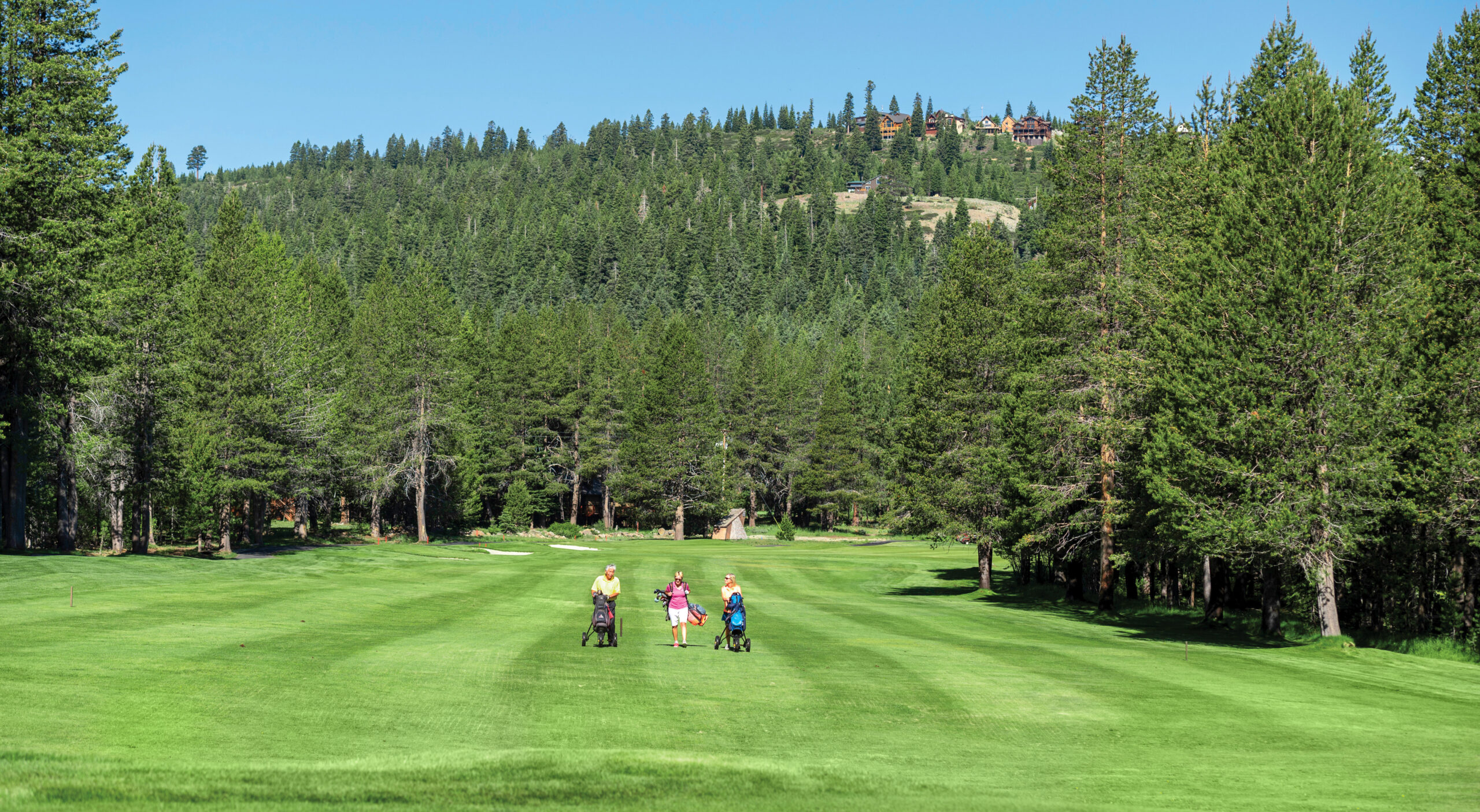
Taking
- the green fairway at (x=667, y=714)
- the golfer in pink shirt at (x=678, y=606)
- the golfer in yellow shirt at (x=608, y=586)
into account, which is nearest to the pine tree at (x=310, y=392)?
the green fairway at (x=667, y=714)

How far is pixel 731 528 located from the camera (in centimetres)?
9319

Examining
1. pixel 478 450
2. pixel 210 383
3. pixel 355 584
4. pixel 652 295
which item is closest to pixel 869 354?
pixel 652 295

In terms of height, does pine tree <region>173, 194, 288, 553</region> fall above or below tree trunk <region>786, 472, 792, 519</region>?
above

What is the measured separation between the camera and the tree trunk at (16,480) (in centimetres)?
4012

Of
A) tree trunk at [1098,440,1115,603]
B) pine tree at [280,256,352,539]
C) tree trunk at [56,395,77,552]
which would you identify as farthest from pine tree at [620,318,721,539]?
tree trunk at [1098,440,1115,603]

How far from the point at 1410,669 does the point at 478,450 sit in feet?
233

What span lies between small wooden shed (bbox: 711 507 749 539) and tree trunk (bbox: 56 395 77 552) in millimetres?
54329

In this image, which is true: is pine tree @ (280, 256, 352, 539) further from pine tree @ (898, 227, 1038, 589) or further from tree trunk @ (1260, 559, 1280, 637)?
tree trunk @ (1260, 559, 1280, 637)

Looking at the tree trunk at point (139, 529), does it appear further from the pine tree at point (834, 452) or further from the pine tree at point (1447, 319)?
the pine tree at point (834, 452)

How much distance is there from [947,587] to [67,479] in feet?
131

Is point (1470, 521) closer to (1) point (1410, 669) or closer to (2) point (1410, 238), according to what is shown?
(1) point (1410, 669)

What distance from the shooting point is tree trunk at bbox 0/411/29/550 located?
40125mm

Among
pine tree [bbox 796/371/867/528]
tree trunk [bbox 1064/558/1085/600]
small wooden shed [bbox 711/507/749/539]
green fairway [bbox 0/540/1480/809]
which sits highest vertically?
pine tree [bbox 796/371/867/528]

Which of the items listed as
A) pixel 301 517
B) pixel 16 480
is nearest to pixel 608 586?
pixel 16 480
